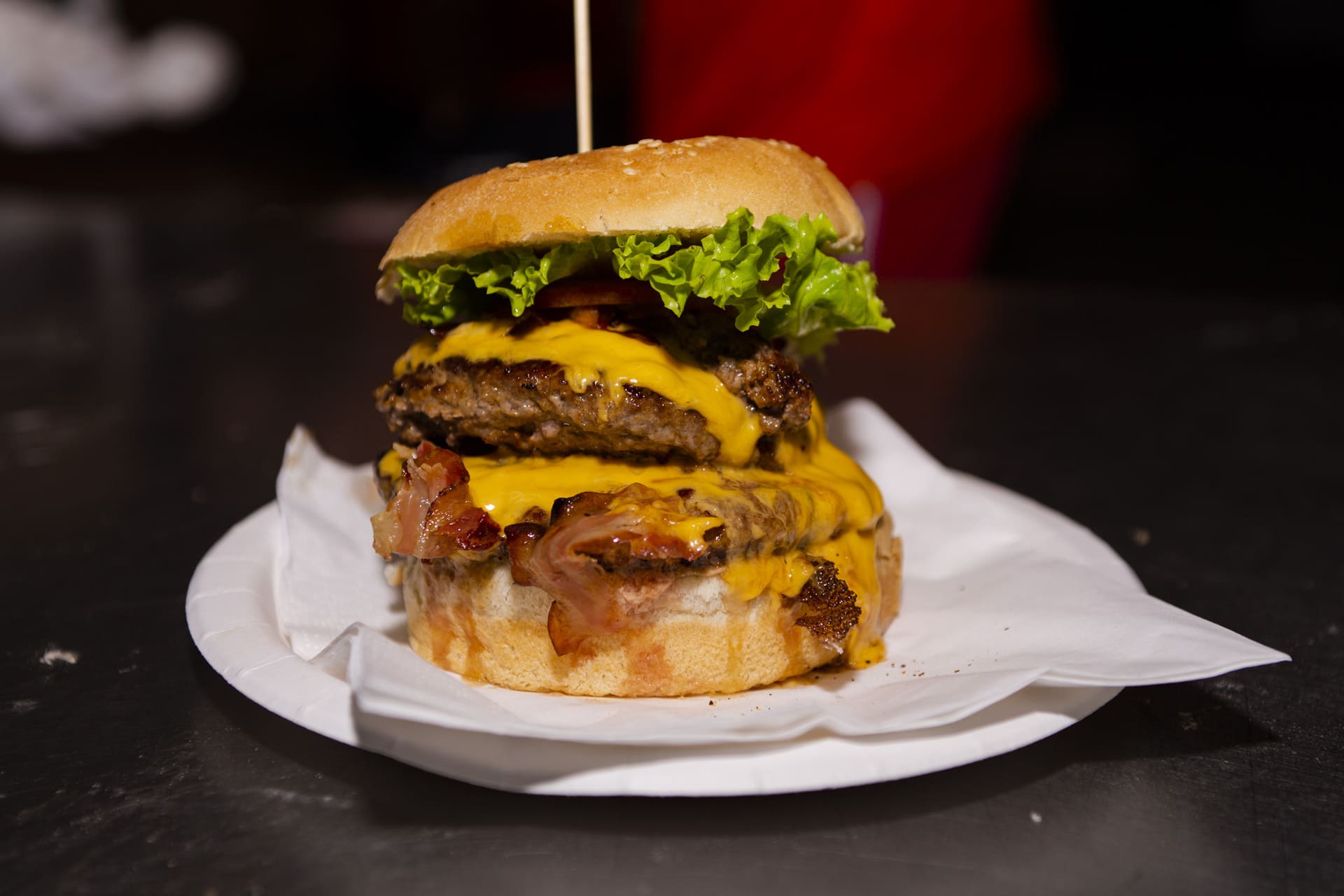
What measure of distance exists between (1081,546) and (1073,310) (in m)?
3.45

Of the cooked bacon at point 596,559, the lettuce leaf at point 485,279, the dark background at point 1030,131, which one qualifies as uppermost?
the lettuce leaf at point 485,279

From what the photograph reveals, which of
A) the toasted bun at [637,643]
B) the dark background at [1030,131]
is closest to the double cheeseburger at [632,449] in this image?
the toasted bun at [637,643]

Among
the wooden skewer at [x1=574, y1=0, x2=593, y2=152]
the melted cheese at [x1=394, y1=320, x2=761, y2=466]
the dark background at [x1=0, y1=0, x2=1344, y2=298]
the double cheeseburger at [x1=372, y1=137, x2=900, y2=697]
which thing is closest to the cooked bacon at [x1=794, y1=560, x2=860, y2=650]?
the double cheeseburger at [x1=372, y1=137, x2=900, y2=697]

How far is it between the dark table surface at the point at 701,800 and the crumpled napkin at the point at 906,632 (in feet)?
0.40

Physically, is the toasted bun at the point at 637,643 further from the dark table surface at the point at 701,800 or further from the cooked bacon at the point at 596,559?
the dark table surface at the point at 701,800

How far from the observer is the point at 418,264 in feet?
7.31

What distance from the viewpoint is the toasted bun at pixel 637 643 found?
6.14ft

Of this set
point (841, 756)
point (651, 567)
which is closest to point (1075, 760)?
point (841, 756)

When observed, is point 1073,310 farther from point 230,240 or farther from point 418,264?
point 230,240

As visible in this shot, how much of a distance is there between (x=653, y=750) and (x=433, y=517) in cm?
57

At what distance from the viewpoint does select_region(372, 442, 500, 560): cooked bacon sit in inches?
73.2

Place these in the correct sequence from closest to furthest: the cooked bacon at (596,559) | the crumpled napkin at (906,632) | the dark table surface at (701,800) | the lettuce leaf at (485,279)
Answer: the dark table surface at (701,800) → the crumpled napkin at (906,632) → the cooked bacon at (596,559) → the lettuce leaf at (485,279)

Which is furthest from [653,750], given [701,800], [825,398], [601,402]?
[825,398]

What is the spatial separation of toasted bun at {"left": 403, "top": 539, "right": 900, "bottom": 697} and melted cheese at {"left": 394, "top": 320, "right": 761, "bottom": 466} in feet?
0.90
